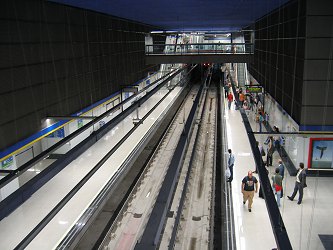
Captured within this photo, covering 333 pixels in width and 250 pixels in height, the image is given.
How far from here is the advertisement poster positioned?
11105 mm

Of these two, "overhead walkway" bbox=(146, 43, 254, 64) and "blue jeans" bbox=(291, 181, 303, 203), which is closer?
"blue jeans" bbox=(291, 181, 303, 203)

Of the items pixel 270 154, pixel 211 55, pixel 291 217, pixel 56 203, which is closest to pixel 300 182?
pixel 291 217

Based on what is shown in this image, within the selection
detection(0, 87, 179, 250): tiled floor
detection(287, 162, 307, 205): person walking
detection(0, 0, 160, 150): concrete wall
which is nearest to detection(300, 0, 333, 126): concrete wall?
detection(287, 162, 307, 205): person walking

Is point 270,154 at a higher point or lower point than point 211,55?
lower

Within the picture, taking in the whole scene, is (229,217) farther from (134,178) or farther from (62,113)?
(62,113)

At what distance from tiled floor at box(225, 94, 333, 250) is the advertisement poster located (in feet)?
1.41

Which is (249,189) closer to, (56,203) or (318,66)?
(318,66)

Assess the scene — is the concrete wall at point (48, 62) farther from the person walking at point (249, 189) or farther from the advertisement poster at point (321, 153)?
the advertisement poster at point (321, 153)

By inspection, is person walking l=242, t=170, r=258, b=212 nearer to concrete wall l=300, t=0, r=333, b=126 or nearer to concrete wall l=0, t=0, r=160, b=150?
concrete wall l=300, t=0, r=333, b=126

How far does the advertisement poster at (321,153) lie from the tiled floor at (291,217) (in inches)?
17.0

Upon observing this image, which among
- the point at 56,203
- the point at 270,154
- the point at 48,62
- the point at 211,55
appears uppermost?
the point at 48,62

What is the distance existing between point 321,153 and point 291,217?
3.37m

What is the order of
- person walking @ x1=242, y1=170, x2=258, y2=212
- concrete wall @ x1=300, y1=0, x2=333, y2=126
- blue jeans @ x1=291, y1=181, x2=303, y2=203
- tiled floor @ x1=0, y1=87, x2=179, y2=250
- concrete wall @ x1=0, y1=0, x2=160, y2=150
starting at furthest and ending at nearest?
1. concrete wall @ x1=300, y1=0, x2=333, y2=126
2. blue jeans @ x1=291, y1=181, x2=303, y2=203
3. person walking @ x1=242, y1=170, x2=258, y2=212
4. concrete wall @ x1=0, y1=0, x2=160, y2=150
5. tiled floor @ x1=0, y1=87, x2=179, y2=250

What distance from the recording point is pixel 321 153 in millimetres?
11266
